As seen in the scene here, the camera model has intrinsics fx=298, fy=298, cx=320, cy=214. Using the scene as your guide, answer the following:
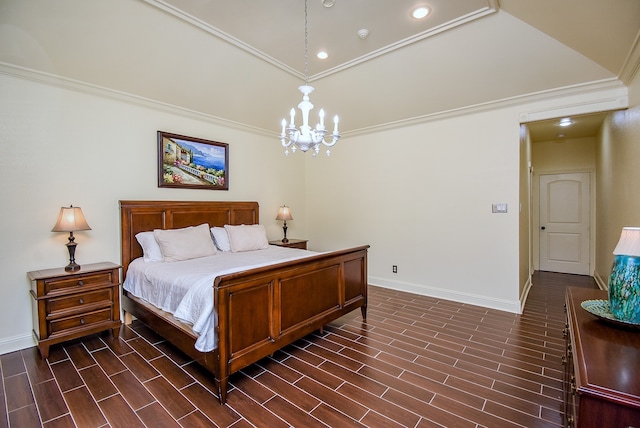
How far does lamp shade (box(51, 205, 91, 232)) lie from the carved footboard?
1904mm

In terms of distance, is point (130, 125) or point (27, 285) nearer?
point (27, 285)

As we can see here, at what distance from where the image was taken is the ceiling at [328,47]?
254 centimetres

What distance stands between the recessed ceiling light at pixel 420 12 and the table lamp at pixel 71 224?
3759 millimetres

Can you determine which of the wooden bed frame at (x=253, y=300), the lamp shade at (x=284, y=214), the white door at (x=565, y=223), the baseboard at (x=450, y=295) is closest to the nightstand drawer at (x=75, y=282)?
the wooden bed frame at (x=253, y=300)

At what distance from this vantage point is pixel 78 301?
282 centimetres

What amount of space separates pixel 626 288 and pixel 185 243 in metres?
3.68

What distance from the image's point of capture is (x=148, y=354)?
9.00 feet

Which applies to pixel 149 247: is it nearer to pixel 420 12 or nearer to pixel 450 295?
pixel 420 12

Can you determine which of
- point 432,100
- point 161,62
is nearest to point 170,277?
point 161,62

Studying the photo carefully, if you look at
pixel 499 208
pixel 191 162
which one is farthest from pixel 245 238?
pixel 499 208

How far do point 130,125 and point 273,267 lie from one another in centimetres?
266

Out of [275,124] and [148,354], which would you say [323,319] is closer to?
[148,354]

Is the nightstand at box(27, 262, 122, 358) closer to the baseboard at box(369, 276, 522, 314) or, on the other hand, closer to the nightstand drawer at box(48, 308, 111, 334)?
the nightstand drawer at box(48, 308, 111, 334)

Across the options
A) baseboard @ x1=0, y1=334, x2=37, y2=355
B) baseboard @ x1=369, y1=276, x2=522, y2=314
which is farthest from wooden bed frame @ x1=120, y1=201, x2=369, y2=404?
baseboard @ x1=369, y1=276, x2=522, y2=314
